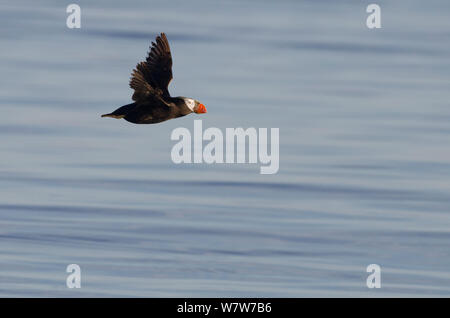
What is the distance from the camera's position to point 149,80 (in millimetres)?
15453

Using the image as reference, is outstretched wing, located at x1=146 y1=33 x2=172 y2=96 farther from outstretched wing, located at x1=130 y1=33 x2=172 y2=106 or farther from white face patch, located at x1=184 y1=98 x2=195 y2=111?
white face patch, located at x1=184 y1=98 x2=195 y2=111

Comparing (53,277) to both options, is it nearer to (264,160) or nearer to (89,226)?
(89,226)

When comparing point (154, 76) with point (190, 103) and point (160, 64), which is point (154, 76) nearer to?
point (160, 64)

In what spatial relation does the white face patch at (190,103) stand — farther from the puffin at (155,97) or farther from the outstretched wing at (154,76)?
the outstretched wing at (154,76)

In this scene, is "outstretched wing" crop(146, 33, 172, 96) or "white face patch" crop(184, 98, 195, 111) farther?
"outstretched wing" crop(146, 33, 172, 96)

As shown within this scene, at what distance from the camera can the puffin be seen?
1510 cm

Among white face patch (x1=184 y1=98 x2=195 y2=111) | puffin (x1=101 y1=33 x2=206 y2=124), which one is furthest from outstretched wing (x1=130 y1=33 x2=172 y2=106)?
white face patch (x1=184 y1=98 x2=195 y2=111)

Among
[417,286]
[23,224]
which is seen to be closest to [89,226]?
[23,224]

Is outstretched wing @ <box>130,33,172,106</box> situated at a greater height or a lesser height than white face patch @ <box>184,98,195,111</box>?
greater

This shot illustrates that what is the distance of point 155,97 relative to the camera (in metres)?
15.3

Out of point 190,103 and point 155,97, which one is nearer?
point 190,103

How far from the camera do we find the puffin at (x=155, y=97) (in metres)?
15.1

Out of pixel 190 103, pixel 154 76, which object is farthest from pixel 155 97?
pixel 190 103
